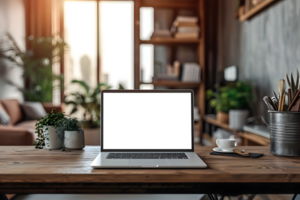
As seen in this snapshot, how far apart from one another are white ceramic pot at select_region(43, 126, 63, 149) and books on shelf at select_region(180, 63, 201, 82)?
11.2 ft

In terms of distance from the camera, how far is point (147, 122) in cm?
110

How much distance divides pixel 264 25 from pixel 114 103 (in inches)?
81.5

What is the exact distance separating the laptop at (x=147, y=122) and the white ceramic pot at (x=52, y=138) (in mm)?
221

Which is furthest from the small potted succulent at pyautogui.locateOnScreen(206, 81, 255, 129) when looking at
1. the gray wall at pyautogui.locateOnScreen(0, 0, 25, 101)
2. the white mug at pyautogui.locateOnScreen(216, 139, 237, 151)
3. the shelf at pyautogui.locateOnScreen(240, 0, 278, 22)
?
the gray wall at pyautogui.locateOnScreen(0, 0, 25, 101)

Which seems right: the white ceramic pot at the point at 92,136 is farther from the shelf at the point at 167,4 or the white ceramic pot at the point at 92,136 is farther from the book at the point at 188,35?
the shelf at the point at 167,4

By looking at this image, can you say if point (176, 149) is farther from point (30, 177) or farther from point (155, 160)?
point (30, 177)

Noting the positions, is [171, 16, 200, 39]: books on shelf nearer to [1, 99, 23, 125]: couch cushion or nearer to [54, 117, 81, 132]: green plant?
[1, 99, 23, 125]: couch cushion

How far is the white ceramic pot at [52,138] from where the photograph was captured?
45.7 inches

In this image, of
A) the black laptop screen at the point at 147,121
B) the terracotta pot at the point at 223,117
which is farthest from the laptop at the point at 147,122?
the terracotta pot at the point at 223,117

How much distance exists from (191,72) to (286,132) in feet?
11.4

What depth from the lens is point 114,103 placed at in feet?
3.61

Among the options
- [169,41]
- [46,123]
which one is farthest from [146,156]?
[169,41]

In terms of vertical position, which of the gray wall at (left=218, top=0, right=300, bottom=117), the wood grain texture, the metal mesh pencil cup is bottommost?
the wood grain texture

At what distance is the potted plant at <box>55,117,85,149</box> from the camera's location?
1144 mm
